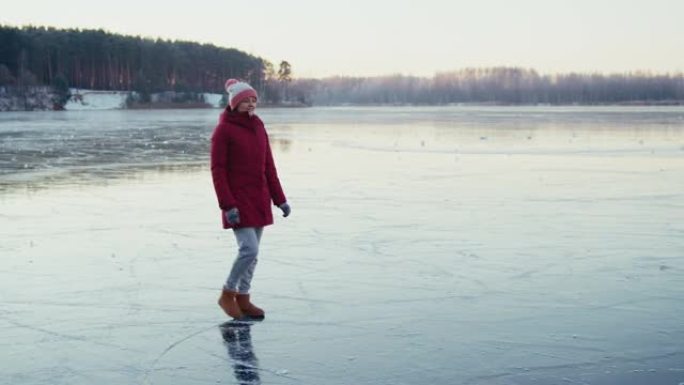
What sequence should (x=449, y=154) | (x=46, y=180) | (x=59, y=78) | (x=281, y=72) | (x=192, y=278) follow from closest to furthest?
(x=192, y=278) < (x=46, y=180) < (x=449, y=154) < (x=59, y=78) < (x=281, y=72)

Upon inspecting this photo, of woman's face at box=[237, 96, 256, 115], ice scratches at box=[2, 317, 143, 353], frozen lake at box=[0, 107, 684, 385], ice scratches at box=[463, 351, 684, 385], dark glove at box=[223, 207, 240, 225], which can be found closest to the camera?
ice scratches at box=[463, 351, 684, 385]

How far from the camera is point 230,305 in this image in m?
5.09

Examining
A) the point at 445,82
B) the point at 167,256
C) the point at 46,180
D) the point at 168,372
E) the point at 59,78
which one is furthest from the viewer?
the point at 445,82

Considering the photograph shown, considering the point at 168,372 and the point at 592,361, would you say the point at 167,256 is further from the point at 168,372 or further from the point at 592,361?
the point at 592,361

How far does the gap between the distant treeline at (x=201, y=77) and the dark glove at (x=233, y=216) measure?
96.2 m

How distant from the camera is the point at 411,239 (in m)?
7.75

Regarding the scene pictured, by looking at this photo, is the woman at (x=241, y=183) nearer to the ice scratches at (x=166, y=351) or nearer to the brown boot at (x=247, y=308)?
the brown boot at (x=247, y=308)

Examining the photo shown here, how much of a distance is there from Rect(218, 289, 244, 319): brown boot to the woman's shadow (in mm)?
62

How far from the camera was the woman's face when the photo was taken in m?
4.97

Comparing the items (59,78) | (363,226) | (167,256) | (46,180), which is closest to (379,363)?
(167,256)

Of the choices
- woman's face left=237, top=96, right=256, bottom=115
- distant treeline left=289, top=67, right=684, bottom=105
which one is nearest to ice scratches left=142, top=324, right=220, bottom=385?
woman's face left=237, top=96, right=256, bottom=115

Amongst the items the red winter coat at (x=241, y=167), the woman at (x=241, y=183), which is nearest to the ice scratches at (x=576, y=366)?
the woman at (x=241, y=183)

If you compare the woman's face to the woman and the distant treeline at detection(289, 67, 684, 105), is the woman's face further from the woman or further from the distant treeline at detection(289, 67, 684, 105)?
the distant treeline at detection(289, 67, 684, 105)

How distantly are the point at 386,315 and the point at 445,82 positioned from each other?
192 meters
